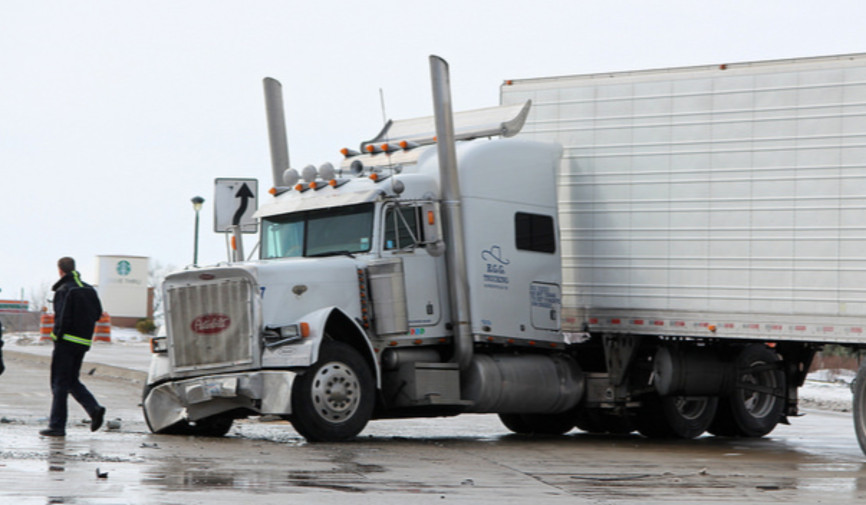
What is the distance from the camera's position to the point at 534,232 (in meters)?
16.0

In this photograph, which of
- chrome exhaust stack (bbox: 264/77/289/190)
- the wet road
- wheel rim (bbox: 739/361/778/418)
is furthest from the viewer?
chrome exhaust stack (bbox: 264/77/289/190)

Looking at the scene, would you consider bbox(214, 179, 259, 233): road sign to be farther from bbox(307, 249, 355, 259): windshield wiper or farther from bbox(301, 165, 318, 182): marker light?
bbox(307, 249, 355, 259): windshield wiper

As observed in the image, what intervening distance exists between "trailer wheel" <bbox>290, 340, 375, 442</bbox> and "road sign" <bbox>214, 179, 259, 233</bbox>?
3516 millimetres

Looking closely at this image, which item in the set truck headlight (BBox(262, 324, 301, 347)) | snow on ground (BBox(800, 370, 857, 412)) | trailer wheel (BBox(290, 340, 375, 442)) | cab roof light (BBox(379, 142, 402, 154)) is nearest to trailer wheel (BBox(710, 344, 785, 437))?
snow on ground (BBox(800, 370, 857, 412))

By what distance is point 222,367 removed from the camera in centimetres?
1388

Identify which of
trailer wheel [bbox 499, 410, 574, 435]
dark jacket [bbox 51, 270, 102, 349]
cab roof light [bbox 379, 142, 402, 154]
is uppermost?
cab roof light [bbox 379, 142, 402, 154]

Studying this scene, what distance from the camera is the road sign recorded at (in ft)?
55.6

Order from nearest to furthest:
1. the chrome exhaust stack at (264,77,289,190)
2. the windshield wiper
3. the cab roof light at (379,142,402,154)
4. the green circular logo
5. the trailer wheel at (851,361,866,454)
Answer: the trailer wheel at (851,361,866,454)
the windshield wiper
the cab roof light at (379,142,402,154)
the chrome exhaust stack at (264,77,289,190)
the green circular logo

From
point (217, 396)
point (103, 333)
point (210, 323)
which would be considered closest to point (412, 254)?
point (210, 323)

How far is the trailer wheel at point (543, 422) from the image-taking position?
1772 cm

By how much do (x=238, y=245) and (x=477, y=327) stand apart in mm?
3028

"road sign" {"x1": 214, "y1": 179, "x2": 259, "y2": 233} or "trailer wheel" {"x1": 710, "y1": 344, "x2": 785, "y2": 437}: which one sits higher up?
"road sign" {"x1": 214, "y1": 179, "x2": 259, "y2": 233}

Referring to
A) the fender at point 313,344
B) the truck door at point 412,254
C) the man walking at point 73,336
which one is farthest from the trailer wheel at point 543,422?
the man walking at point 73,336

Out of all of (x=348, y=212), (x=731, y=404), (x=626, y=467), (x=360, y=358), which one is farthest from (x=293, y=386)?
(x=731, y=404)
